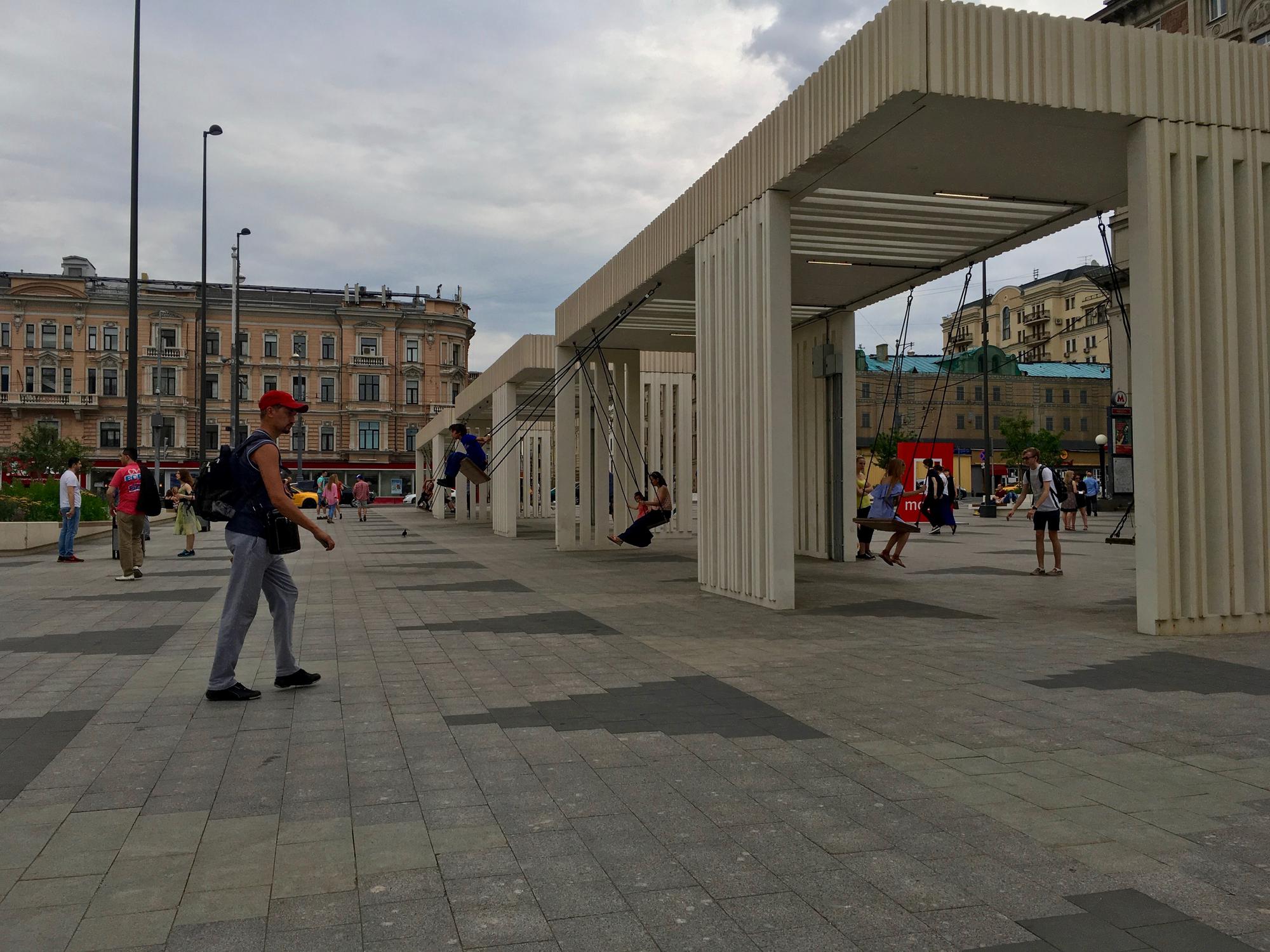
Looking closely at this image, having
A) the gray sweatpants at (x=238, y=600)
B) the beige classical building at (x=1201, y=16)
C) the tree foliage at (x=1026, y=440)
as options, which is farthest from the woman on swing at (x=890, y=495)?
the tree foliage at (x=1026, y=440)

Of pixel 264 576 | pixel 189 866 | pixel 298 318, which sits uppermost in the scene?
pixel 298 318

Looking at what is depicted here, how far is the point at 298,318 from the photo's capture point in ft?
249

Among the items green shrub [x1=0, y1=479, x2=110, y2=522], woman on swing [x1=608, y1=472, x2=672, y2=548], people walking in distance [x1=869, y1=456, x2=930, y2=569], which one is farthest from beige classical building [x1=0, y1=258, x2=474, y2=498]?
people walking in distance [x1=869, y1=456, x2=930, y2=569]

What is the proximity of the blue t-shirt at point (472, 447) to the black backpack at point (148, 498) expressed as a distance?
4940 mm

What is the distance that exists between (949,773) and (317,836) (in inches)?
101

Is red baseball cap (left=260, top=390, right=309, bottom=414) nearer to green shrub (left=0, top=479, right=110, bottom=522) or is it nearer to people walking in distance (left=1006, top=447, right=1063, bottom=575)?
people walking in distance (left=1006, top=447, right=1063, bottom=575)

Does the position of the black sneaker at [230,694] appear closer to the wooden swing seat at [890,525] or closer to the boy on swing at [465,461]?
the wooden swing seat at [890,525]

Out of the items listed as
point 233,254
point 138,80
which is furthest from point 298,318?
point 138,80

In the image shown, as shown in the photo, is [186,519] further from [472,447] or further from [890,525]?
[890,525]

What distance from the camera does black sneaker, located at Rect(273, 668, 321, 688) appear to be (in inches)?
251

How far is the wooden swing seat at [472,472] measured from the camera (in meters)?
18.4

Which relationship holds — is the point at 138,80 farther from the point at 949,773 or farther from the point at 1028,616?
the point at 949,773

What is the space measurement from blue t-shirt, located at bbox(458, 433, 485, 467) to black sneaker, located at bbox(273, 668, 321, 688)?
35.7 ft

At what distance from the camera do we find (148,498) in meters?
13.7
